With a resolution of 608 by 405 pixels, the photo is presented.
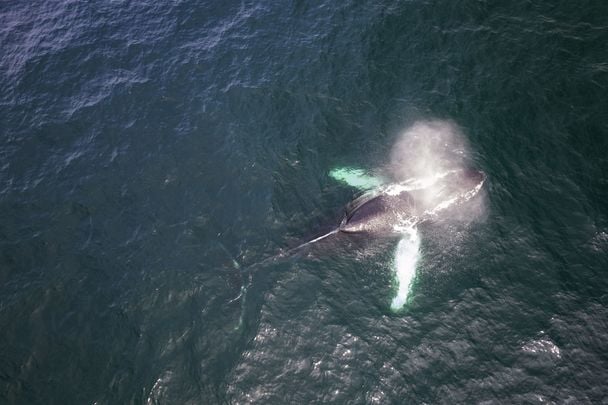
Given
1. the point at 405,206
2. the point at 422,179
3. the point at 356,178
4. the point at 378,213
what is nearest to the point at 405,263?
the point at 378,213

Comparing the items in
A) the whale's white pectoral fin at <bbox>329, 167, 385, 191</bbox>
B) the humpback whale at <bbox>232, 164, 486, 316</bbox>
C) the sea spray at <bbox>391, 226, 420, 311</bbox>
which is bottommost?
the sea spray at <bbox>391, 226, 420, 311</bbox>

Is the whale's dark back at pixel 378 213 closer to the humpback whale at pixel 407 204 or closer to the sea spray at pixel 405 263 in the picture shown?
the humpback whale at pixel 407 204

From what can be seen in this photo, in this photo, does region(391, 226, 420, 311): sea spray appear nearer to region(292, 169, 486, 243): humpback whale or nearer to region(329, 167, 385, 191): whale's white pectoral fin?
region(292, 169, 486, 243): humpback whale

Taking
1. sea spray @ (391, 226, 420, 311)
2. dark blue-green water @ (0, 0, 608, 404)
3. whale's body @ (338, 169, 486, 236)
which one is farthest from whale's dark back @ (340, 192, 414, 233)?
dark blue-green water @ (0, 0, 608, 404)

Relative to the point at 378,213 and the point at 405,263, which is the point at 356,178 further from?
the point at 405,263

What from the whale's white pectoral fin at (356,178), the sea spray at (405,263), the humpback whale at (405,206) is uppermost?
the whale's white pectoral fin at (356,178)

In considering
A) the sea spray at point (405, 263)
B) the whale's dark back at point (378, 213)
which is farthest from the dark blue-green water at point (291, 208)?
the whale's dark back at point (378, 213)

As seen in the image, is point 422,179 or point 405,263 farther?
point 422,179
